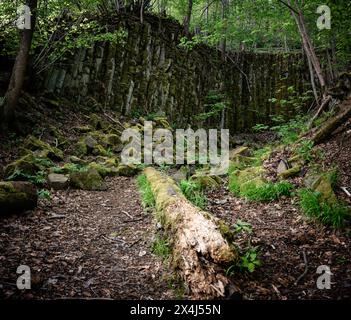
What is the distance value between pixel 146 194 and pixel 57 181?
89.5 inches

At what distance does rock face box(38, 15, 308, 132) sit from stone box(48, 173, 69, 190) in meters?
5.04

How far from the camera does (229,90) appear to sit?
18.5 meters

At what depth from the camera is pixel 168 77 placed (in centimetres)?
1545

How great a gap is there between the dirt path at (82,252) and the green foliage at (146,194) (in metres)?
0.22

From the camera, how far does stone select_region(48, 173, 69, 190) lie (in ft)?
22.3

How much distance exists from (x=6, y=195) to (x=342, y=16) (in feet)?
29.2

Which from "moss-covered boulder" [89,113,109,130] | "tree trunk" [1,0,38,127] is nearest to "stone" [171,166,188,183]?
"moss-covered boulder" [89,113,109,130]

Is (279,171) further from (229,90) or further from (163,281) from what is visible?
(229,90)

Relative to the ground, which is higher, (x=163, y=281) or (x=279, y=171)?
(x=279, y=171)

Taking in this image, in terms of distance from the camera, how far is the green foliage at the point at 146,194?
611 centimetres

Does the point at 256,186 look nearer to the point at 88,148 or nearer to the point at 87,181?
the point at 87,181

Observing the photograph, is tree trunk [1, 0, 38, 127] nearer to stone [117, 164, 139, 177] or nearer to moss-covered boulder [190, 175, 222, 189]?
stone [117, 164, 139, 177]
